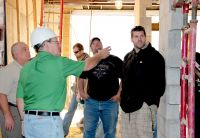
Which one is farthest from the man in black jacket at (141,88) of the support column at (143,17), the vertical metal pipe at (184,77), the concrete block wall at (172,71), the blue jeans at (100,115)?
the support column at (143,17)

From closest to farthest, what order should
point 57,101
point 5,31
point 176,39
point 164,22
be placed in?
1. point 57,101
2. point 176,39
3. point 164,22
4. point 5,31

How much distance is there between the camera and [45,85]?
2.83 metres


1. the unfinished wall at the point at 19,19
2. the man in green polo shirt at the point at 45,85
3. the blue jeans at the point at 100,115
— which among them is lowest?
the blue jeans at the point at 100,115

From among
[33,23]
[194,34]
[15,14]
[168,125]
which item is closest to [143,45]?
[168,125]

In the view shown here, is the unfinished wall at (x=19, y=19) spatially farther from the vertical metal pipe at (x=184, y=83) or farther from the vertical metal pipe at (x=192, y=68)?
the vertical metal pipe at (x=192, y=68)

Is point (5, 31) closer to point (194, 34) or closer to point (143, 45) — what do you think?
point (143, 45)

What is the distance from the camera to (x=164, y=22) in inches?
139

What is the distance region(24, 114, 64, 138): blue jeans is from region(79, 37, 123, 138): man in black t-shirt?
1624mm

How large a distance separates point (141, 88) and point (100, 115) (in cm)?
130

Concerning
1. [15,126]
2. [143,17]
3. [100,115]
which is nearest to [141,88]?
[100,115]

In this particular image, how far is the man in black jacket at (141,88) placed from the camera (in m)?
3.42

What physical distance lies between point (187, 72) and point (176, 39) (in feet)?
2.20

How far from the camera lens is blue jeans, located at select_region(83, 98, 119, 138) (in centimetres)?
459

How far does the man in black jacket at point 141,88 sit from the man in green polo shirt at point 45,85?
→ 773 mm
